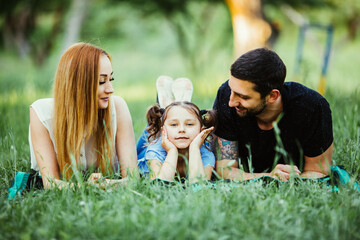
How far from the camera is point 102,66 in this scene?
2.66 meters

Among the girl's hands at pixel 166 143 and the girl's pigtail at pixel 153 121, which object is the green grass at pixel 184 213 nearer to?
the girl's hands at pixel 166 143

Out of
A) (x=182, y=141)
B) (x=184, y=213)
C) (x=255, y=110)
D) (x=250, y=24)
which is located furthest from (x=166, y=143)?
(x=250, y=24)

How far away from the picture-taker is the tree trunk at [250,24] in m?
6.38

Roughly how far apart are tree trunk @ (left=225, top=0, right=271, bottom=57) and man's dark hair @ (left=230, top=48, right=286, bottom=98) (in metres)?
3.92

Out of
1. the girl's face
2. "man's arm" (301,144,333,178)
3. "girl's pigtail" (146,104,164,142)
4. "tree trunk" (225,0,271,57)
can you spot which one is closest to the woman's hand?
the girl's face

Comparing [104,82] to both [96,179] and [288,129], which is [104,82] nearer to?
[96,179]

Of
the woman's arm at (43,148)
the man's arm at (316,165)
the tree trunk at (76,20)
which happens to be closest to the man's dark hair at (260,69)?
the man's arm at (316,165)

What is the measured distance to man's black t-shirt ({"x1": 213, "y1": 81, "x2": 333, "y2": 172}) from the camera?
2.85m

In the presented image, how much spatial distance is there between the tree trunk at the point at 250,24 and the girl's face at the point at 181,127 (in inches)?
153

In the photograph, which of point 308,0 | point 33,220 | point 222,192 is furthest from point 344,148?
point 308,0

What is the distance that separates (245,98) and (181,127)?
26.0 inches

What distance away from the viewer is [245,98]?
2.78 m

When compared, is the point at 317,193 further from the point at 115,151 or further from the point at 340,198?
the point at 115,151

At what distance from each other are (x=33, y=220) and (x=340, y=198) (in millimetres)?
2043
